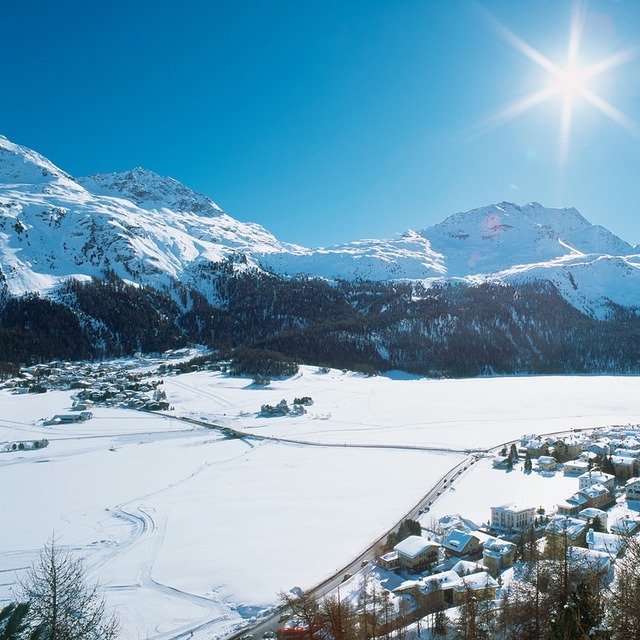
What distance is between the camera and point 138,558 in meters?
21.8

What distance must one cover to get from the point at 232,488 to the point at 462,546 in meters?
15.5

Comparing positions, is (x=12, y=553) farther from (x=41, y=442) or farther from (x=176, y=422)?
(x=176, y=422)

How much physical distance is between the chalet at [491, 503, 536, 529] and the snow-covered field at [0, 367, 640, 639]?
231 cm

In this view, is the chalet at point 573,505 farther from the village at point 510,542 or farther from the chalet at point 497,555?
the chalet at point 497,555

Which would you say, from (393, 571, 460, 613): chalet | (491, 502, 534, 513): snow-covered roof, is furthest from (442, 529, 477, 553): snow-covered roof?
(491, 502, 534, 513): snow-covered roof

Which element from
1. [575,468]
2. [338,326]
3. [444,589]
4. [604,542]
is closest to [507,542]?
[604,542]

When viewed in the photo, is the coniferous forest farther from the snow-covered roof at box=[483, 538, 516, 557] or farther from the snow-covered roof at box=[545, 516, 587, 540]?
the snow-covered roof at box=[483, 538, 516, 557]

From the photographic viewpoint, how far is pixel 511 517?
24.8 meters

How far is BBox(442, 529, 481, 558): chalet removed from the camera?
21938mm

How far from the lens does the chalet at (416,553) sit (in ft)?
67.9

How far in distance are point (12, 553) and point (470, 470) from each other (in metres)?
28.8

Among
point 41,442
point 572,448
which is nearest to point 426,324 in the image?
point 572,448

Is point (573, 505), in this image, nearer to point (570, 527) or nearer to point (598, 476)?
point (570, 527)

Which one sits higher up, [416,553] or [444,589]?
[416,553]
